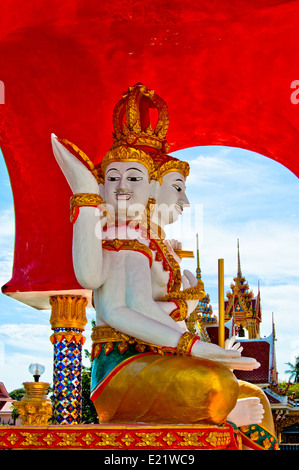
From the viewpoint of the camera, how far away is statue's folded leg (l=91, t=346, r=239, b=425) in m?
2.56

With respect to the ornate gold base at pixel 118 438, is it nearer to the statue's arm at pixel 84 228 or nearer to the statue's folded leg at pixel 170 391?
the statue's folded leg at pixel 170 391

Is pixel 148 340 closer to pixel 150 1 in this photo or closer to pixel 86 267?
pixel 86 267

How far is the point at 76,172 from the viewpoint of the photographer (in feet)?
9.27

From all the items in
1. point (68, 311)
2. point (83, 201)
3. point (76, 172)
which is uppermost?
point (76, 172)

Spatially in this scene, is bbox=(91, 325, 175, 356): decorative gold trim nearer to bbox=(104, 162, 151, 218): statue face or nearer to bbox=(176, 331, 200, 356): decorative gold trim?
bbox=(176, 331, 200, 356): decorative gold trim

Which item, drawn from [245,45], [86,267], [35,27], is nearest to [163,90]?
[245,45]

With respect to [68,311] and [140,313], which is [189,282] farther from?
[68,311]

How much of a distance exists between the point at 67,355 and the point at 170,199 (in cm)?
264

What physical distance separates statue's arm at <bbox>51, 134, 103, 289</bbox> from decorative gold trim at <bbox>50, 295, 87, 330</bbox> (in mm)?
2796

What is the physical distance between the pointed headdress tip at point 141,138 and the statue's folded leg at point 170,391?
997 millimetres

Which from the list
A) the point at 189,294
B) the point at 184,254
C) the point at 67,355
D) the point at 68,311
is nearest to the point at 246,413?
the point at 189,294

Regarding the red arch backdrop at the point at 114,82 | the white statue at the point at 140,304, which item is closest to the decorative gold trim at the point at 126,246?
the white statue at the point at 140,304
